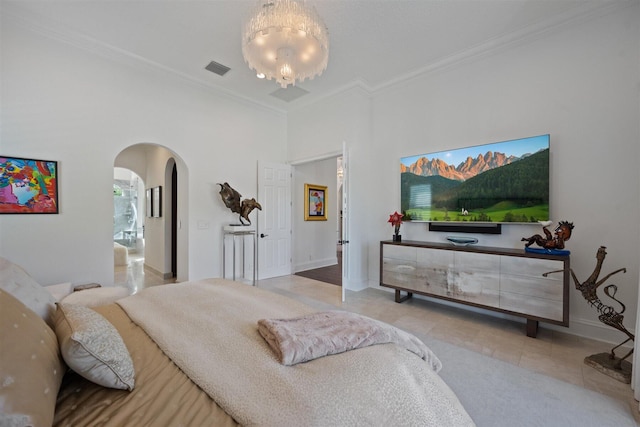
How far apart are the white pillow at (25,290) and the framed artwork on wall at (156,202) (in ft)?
14.2

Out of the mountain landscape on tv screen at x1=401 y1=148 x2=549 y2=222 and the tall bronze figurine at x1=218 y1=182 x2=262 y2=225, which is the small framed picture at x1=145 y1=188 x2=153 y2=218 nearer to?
the tall bronze figurine at x1=218 y1=182 x2=262 y2=225

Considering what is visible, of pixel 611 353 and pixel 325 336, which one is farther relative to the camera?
pixel 611 353

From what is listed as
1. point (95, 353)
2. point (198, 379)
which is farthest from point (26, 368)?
point (198, 379)

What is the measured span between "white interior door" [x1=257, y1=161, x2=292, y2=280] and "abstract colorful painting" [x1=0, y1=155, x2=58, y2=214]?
282 centimetres

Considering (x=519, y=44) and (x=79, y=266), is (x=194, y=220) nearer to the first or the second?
(x=79, y=266)

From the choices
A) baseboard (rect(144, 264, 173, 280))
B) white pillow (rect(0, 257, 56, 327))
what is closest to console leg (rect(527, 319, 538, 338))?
white pillow (rect(0, 257, 56, 327))

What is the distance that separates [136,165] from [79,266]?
11.7ft

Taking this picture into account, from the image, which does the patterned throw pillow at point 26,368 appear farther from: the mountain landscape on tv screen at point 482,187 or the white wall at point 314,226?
the white wall at point 314,226

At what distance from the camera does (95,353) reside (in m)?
0.96

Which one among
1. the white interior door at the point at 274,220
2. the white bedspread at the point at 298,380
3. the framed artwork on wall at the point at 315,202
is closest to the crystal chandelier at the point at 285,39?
the white bedspread at the point at 298,380

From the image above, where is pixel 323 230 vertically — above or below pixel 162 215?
below

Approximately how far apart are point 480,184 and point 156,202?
19.4 feet

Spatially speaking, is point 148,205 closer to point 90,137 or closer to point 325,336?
point 90,137

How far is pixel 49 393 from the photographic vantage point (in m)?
0.84
